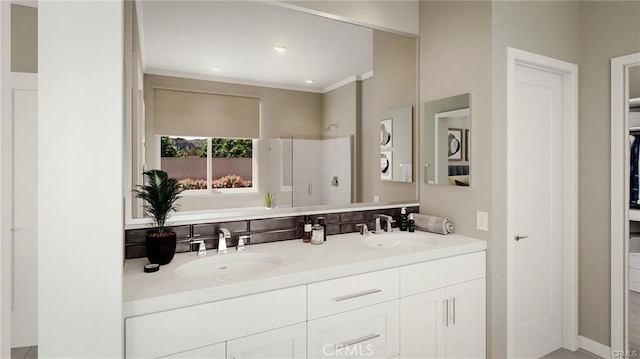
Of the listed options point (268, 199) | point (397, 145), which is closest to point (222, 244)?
point (268, 199)

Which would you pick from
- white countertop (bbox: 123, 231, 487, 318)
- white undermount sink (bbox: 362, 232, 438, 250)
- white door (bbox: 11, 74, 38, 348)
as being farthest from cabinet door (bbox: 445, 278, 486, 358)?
white door (bbox: 11, 74, 38, 348)

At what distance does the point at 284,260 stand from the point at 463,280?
42.4 inches

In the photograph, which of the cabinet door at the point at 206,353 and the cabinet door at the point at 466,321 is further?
the cabinet door at the point at 466,321

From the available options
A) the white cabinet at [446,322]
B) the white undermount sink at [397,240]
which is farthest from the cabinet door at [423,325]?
the white undermount sink at [397,240]

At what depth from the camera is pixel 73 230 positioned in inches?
41.8

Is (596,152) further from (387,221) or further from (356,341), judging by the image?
(356,341)

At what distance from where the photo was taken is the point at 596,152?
246 centimetres

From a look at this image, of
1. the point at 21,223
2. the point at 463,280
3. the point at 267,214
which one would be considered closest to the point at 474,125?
the point at 463,280

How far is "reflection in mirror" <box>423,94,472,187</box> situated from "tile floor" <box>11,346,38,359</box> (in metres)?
2.35

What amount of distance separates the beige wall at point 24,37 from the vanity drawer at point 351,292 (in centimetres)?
144

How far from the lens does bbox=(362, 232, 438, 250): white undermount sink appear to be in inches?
87.5

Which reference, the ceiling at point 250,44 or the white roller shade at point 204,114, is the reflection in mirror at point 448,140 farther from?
the white roller shade at point 204,114

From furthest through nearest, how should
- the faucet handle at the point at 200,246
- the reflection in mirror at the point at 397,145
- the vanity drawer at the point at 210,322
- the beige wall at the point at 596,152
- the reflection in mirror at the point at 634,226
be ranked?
Answer: the reflection in mirror at the point at 397,145
the beige wall at the point at 596,152
the reflection in mirror at the point at 634,226
the faucet handle at the point at 200,246
the vanity drawer at the point at 210,322

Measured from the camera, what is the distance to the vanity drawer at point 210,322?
1.21 m
